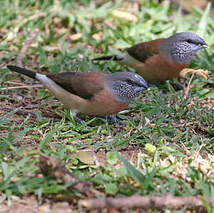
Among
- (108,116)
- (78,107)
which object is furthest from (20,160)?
(108,116)

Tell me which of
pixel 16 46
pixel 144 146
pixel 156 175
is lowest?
pixel 16 46

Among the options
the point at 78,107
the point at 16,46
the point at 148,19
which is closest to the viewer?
the point at 78,107

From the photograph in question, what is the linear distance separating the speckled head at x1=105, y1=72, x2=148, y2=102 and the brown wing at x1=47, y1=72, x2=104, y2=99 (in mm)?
140

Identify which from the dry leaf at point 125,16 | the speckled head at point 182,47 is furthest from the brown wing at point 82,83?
the dry leaf at point 125,16

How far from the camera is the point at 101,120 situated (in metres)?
6.41

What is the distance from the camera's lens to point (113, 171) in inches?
175

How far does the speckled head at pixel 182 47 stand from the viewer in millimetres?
7672

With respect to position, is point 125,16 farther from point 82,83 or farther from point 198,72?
point 82,83

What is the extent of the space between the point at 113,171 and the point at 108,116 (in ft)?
6.83

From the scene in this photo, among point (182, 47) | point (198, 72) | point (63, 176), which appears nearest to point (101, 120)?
point (198, 72)

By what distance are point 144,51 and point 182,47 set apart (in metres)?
0.66

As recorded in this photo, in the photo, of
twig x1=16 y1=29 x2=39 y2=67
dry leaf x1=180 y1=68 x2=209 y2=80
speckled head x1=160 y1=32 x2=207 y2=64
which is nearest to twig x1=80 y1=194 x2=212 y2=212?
dry leaf x1=180 y1=68 x2=209 y2=80

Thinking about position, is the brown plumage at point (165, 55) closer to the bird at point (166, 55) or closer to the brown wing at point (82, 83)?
the bird at point (166, 55)

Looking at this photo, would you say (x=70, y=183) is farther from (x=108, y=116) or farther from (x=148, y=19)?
(x=148, y=19)
